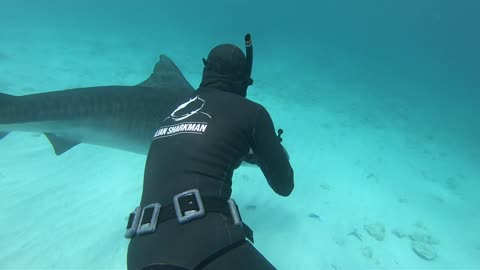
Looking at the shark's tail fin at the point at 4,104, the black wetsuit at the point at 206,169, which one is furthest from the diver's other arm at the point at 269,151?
the shark's tail fin at the point at 4,104

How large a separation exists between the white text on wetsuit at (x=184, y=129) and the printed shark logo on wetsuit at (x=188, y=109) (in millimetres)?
92

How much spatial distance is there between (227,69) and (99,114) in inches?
122

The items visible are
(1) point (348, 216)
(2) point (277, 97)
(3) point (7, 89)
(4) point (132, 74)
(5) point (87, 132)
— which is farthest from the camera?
(4) point (132, 74)

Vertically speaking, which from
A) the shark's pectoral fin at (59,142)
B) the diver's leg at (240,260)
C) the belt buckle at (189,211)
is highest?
the belt buckle at (189,211)

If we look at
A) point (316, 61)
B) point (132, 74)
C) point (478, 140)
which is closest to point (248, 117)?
point (132, 74)

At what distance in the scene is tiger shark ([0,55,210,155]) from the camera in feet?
15.3

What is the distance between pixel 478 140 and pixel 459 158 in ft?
17.1

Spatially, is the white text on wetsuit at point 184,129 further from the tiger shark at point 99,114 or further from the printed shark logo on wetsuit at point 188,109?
the tiger shark at point 99,114

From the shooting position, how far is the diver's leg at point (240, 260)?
1.84 metres

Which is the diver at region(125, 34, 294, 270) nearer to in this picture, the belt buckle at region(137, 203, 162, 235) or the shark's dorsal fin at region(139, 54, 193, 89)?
the belt buckle at region(137, 203, 162, 235)

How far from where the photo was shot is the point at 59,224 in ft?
18.0

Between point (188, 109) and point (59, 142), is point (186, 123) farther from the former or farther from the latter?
point (59, 142)

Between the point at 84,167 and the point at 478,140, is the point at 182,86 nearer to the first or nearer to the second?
the point at 84,167

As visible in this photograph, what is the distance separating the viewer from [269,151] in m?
2.38
